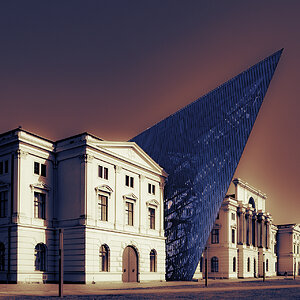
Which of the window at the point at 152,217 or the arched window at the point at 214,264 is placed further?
the arched window at the point at 214,264

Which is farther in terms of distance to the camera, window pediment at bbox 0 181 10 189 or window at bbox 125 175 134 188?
window at bbox 125 175 134 188

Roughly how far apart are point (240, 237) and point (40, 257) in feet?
160

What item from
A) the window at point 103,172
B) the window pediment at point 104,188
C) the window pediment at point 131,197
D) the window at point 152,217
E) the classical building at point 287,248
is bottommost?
the classical building at point 287,248

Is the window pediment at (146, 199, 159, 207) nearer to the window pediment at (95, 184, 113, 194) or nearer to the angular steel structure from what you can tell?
the angular steel structure

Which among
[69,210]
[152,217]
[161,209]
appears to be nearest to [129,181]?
[152,217]

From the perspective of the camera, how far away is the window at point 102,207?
4778 centimetres

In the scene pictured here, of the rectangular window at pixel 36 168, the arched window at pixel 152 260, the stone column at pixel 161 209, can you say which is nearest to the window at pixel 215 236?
the stone column at pixel 161 209

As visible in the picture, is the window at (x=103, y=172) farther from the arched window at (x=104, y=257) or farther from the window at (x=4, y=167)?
the window at (x=4, y=167)

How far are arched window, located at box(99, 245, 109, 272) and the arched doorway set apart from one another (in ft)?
10.1

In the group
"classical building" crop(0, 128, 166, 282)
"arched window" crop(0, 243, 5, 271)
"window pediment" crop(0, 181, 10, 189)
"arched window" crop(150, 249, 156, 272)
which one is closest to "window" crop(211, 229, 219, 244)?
"arched window" crop(150, 249, 156, 272)

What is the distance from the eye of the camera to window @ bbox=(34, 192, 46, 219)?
150 ft

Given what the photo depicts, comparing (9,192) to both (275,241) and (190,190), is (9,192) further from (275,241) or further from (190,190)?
(275,241)

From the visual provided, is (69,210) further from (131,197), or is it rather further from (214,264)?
(214,264)

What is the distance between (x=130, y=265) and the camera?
51031 millimetres
